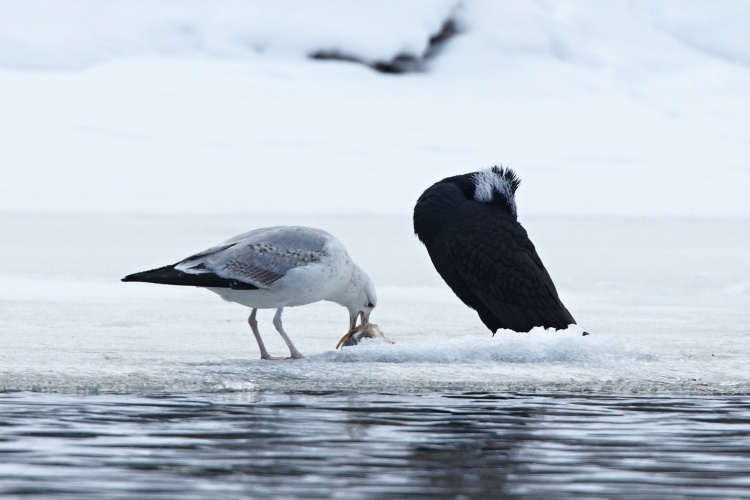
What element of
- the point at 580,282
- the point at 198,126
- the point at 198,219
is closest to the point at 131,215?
the point at 198,219

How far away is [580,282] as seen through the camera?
39.2 ft

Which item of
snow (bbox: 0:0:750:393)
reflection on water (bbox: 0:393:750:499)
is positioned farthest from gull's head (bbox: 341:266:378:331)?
reflection on water (bbox: 0:393:750:499)

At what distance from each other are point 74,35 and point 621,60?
10.6 meters

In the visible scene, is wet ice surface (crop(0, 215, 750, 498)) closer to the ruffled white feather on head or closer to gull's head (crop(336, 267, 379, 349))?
gull's head (crop(336, 267, 379, 349))

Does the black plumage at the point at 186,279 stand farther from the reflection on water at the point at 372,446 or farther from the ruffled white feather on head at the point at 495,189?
the ruffled white feather on head at the point at 495,189

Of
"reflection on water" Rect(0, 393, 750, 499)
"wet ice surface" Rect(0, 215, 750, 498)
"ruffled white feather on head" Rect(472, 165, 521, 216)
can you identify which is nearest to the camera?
"reflection on water" Rect(0, 393, 750, 499)

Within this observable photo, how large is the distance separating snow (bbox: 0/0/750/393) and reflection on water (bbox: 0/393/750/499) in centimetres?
55

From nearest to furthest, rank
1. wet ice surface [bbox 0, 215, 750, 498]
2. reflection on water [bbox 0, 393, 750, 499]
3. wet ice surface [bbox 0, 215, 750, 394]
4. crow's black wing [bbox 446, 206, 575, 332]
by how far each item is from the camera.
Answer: reflection on water [bbox 0, 393, 750, 499] < wet ice surface [bbox 0, 215, 750, 498] < wet ice surface [bbox 0, 215, 750, 394] < crow's black wing [bbox 446, 206, 575, 332]

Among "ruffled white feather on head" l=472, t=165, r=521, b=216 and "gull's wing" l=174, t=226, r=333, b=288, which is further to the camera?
"ruffled white feather on head" l=472, t=165, r=521, b=216

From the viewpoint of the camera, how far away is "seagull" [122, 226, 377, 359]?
7.15 meters

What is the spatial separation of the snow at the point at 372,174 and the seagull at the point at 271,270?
42cm

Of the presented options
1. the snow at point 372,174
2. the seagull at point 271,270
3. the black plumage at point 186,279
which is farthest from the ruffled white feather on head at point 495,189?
the black plumage at point 186,279

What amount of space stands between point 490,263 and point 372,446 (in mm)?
3338

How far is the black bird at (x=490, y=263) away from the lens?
26.0 feet
